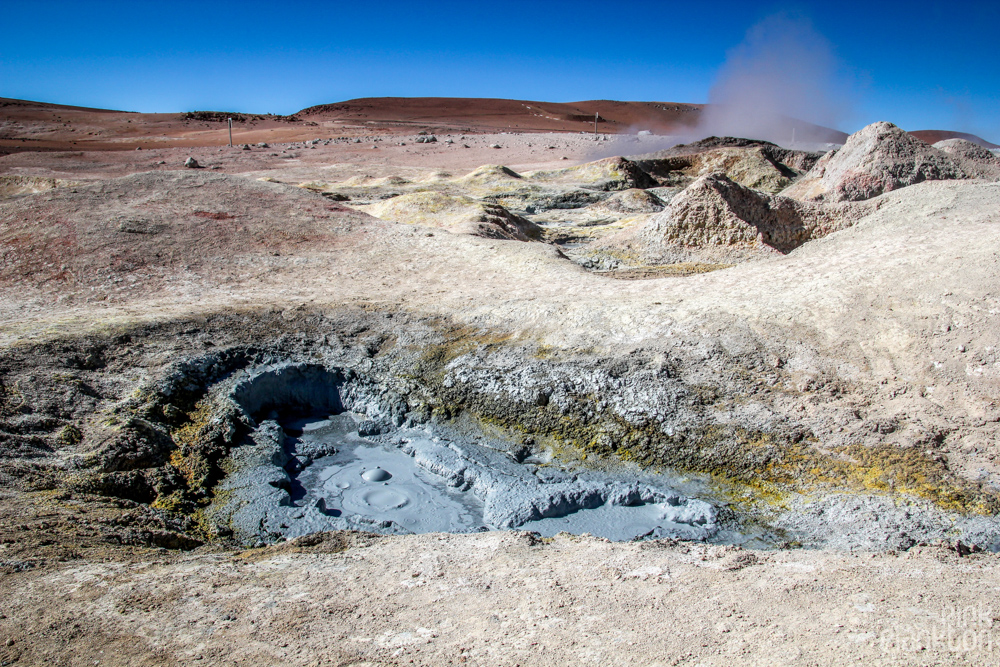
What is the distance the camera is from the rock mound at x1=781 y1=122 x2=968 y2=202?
10102 mm

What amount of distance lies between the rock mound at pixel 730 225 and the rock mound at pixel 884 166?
1.42 meters

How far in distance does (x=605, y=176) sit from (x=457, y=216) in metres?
7.94

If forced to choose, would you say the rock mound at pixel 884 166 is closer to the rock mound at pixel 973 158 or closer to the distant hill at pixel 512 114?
the rock mound at pixel 973 158

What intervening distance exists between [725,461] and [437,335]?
9.23 ft

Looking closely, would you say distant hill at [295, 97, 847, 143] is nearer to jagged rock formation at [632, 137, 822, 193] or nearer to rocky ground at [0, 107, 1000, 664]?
jagged rock formation at [632, 137, 822, 193]

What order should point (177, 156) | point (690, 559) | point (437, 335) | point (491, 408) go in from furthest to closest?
point (177, 156)
point (437, 335)
point (491, 408)
point (690, 559)

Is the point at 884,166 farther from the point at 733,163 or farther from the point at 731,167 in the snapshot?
the point at 733,163

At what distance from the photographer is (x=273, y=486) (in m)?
4.38

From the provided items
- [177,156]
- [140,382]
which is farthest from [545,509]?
[177,156]

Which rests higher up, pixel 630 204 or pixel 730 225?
pixel 630 204

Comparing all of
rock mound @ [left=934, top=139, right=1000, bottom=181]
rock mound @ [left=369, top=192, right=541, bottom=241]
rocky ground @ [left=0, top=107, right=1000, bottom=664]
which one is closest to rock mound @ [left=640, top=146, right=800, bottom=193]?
rock mound @ [left=934, top=139, right=1000, bottom=181]

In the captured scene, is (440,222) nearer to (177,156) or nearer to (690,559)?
(690,559)

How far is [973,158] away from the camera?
36.7 ft

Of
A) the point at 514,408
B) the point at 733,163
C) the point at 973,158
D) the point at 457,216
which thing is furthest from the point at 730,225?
the point at 733,163
